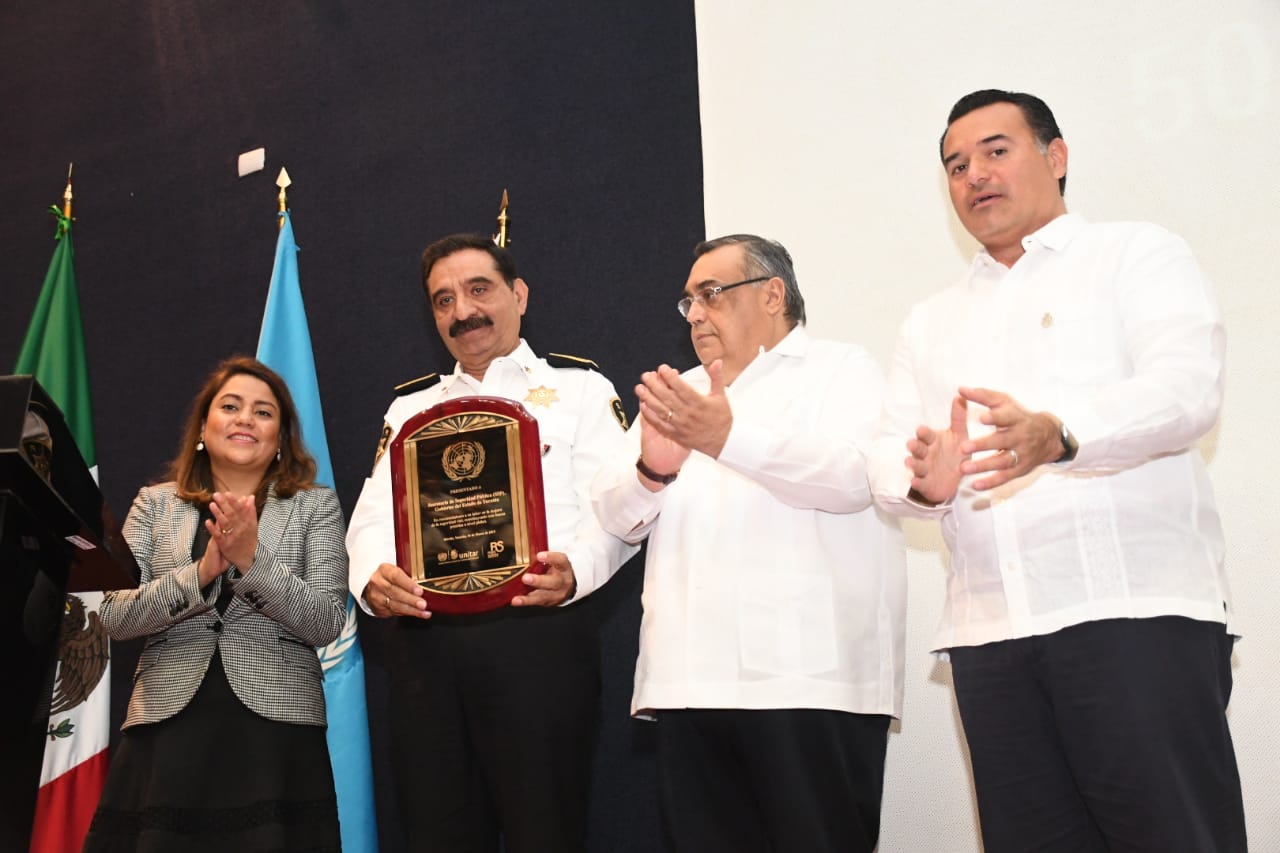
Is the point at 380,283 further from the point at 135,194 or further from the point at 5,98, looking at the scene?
the point at 5,98

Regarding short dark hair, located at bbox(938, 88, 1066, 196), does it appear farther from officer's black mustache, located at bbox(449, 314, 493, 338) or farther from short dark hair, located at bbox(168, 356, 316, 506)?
short dark hair, located at bbox(168, 356, 316, 506)

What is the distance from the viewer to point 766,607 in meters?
2.06

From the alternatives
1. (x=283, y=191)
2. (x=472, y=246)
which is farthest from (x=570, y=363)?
(x=283, y=191)

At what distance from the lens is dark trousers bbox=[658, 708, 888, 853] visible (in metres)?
1.97

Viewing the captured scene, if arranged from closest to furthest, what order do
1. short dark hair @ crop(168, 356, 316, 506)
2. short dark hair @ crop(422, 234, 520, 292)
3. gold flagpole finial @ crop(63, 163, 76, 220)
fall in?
short dark hair @ crop(168, 356, 316, 506) → short dark hair @ crop(422, 234, 520, 292) → gold flagpole finial @ crop(63, 163, 76, 220)

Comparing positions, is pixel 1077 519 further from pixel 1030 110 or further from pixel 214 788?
pixel 214 788

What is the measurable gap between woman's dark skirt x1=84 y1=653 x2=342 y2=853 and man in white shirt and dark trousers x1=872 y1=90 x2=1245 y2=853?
1.41m

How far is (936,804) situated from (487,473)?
4.24 feet

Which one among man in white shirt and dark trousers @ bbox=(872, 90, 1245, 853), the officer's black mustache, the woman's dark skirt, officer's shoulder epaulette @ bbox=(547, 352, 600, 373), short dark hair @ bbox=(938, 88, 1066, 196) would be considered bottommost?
the woman's dark skirt

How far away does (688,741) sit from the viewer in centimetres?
210

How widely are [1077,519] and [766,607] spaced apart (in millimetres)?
548

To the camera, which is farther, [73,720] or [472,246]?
[73,720]

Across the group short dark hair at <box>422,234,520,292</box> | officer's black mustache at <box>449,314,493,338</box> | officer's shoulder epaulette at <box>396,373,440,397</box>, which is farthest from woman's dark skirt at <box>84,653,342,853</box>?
short dark hair at <box>422,234,520,292</box>

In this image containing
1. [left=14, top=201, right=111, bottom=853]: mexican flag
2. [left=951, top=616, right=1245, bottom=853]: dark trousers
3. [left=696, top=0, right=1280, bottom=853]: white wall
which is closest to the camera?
[left=951, top=616, right=1245, bottom=853]: dark trousers
